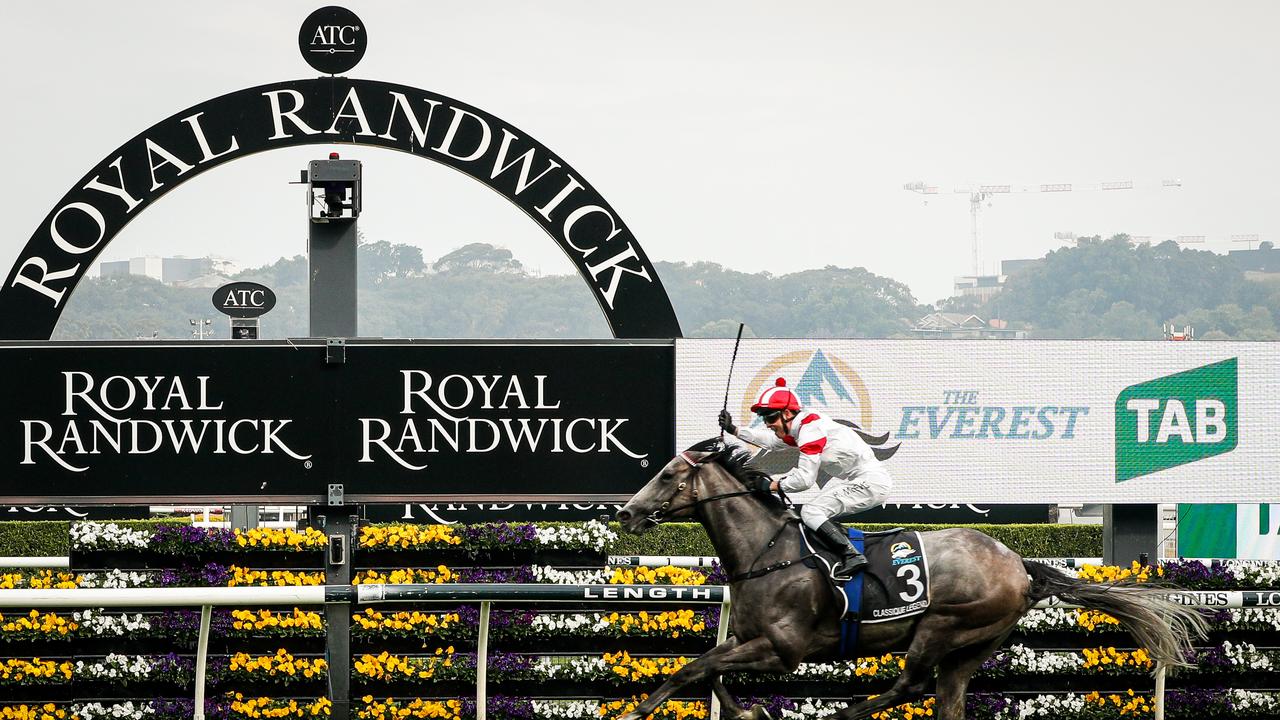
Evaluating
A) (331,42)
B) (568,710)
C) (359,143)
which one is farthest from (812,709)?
(331,42)

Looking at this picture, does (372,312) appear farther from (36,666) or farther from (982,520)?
(36,666)

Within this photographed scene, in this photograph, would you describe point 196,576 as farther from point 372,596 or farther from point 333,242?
point 333,242

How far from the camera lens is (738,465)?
7.21 m

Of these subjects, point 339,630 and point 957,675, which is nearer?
point 957,675

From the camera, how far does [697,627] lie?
8.30 m

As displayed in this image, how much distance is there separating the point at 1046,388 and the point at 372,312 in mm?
99952

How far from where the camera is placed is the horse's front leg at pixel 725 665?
678 centimetres

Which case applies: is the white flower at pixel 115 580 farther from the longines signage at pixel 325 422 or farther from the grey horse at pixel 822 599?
the grey horse at pixel 822 599

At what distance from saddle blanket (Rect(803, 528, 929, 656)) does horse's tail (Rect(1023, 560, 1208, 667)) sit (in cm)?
60

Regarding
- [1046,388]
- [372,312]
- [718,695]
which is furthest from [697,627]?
[372,312]

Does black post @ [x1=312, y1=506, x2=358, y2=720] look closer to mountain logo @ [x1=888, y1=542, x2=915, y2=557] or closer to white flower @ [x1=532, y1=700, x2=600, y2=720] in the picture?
white flower @ [x1=532, y1=700, x2=600, y2=720]

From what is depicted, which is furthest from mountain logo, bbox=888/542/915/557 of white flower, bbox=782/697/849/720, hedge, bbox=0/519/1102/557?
hedge, bbox=0/519/1102/557

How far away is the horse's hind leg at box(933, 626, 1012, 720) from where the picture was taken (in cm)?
712

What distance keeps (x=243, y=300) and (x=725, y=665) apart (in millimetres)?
17007
